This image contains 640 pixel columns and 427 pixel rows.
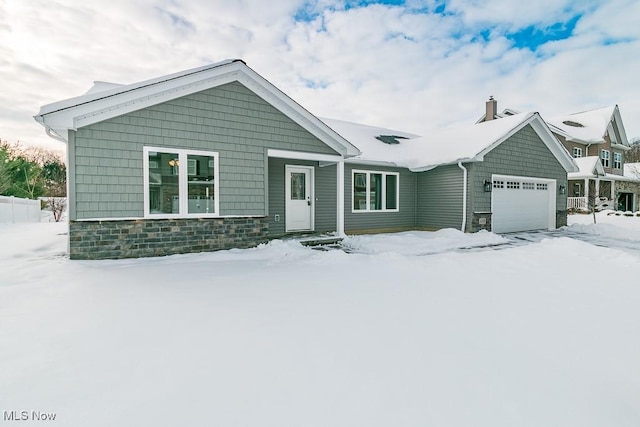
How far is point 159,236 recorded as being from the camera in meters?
7.07

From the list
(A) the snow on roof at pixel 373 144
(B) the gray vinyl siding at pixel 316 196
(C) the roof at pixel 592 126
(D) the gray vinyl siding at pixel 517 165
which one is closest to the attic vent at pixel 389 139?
(A) the snow on roof at pixel 373 144

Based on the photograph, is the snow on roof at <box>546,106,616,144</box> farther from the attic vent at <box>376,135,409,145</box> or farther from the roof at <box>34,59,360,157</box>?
the roof at <box>34,59,360,157</box>

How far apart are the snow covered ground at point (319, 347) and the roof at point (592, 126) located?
24167mm

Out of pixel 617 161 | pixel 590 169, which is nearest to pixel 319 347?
pixel 590 169

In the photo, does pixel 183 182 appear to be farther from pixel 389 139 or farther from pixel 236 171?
pixel 389 139

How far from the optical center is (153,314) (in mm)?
3594

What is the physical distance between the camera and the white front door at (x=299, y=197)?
1018 centimetres

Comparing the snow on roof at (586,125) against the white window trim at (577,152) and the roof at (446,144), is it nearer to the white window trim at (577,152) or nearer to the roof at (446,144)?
the white window trim at (577,152)

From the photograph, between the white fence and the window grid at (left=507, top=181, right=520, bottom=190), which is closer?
the window grid at (left=507, top=181, right=520, bottom=190)

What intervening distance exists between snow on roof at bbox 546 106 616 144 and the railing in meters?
5.63

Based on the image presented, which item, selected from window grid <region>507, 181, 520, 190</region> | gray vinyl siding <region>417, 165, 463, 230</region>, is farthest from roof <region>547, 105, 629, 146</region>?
gray vinyl siding <region>417, 165, 463, 230</region>

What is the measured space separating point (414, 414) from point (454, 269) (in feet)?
14.9

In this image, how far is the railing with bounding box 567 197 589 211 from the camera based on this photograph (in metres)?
20.3

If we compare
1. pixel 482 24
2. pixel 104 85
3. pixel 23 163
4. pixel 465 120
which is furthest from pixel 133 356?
pixel 465 120
